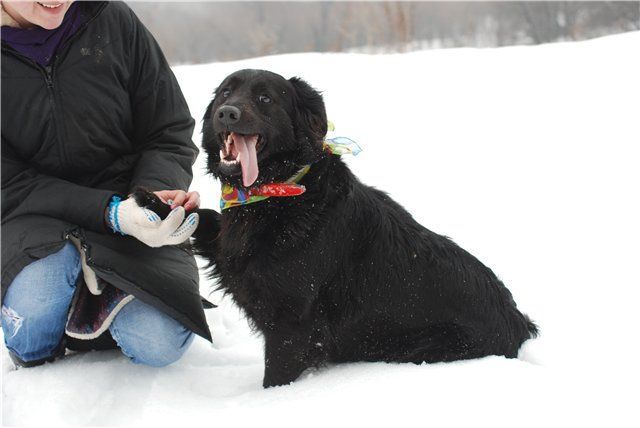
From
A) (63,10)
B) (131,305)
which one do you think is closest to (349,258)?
(131,305)

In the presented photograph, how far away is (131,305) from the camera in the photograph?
2668 mm

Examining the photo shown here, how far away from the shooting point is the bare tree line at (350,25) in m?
9.63

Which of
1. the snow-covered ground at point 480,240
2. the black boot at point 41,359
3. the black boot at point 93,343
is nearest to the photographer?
the snow-covered ground at point 480,240

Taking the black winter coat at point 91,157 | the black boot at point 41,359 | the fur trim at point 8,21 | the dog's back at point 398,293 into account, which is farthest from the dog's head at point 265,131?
the black boot at point 41,359

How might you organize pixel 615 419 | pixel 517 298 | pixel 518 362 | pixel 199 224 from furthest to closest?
pixel 517 298 < pixel 199 224 < pixel 518 362 < pixel 615 419

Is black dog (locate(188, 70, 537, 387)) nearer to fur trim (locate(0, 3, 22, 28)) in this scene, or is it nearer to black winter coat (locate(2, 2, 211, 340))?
black winter coat (locate(2, 2, 211, 340))

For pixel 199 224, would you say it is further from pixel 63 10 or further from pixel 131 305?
pixel 63 10

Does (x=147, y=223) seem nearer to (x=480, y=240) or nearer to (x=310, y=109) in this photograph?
(x=310, y=109)

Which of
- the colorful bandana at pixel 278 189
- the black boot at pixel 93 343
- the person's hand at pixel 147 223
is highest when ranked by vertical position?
the colorful bandana at pixel 278 189

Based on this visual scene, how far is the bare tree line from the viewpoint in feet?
31.6

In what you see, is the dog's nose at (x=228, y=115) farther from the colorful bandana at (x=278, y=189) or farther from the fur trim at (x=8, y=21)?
the fur trim at (x=8, y=21)

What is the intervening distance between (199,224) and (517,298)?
179cm

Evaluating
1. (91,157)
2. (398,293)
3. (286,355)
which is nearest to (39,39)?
(91,157)

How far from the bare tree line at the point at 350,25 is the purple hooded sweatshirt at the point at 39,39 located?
21.3ft
